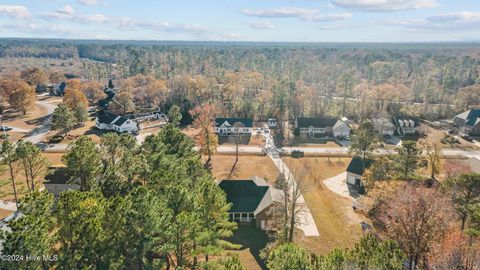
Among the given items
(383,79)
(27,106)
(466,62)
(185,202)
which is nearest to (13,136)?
(27,106)

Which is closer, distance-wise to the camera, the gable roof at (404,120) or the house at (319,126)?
the house at (319,126)

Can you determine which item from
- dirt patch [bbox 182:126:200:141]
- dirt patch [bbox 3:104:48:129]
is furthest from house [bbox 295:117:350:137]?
dirt patch [bbox 3:104:48:129]

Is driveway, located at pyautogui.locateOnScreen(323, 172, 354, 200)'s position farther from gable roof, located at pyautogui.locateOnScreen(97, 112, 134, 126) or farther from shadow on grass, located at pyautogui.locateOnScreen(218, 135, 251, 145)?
gable roof, located at pyautogui.locateOnScreen(97, 112, 134, 126)

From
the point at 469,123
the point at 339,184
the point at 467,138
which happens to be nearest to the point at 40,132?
the point at 339,184

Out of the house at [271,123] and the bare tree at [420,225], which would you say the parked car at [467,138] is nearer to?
the house at [271,123]

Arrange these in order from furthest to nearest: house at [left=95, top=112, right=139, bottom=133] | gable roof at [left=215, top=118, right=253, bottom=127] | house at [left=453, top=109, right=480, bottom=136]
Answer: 1. gable roof at [left=215, top=118, right=253, bottom=127]
2. house at [left=95, top=112, right=139, bottom=133]
3. house at [left=453, top=109, right=480, bottom=136]

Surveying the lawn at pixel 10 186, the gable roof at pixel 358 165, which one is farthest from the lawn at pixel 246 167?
the lawn at pixel 10 186

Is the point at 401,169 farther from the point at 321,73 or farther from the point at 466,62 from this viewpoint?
the point at 466,62
